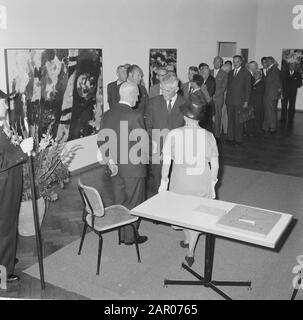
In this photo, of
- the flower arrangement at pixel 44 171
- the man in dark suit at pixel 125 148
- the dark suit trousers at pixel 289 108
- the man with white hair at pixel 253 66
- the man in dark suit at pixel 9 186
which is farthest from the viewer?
the dark suit trousers at pixel 289 108

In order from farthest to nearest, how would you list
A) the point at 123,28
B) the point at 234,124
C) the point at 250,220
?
the point at 234,124, the point at 123,28, the point at 250,220

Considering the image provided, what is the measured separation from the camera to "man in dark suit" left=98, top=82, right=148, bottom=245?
4.08 m

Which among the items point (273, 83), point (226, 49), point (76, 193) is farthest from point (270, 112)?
point (76, 193)

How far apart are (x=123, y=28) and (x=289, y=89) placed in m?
6.38

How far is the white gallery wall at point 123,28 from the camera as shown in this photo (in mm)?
5785

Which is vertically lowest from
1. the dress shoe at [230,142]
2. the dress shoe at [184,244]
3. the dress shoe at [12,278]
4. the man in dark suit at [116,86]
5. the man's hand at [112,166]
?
the dress shoe at [12,278]

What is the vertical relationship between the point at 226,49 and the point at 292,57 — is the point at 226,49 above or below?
above

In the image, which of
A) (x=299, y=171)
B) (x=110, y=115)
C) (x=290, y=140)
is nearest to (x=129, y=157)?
(x=110, y=115)

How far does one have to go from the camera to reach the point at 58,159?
15.2ft

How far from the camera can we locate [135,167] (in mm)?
4227

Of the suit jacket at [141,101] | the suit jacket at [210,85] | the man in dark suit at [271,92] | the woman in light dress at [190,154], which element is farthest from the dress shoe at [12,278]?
the man in dark suit at [271,92]

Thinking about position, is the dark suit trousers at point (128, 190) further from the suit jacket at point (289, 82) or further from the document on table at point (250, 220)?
the suit jacket at point (289, 82)

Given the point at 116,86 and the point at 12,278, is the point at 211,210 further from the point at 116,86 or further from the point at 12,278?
the point at 116,86

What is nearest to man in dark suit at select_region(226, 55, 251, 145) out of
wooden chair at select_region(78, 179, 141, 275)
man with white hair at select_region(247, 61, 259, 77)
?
man with white hair at select_region(247, 61, 259, 77)
